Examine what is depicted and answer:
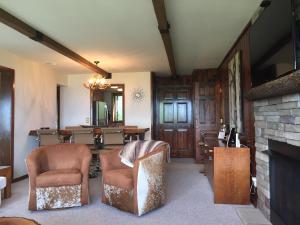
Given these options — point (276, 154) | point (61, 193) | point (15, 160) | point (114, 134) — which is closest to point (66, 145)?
point (61, 193)

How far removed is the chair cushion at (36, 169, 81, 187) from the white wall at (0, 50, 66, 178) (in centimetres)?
216

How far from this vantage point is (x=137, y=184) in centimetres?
309

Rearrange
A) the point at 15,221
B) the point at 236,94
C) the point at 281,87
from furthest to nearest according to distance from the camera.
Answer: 1. the point at 236,94
2. the point at 281,87
3. the point at 15,221

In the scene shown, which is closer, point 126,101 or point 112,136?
point 112,136

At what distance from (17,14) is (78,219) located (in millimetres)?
2572

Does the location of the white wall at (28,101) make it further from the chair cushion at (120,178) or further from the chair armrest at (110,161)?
the chair cushion at (120,178)

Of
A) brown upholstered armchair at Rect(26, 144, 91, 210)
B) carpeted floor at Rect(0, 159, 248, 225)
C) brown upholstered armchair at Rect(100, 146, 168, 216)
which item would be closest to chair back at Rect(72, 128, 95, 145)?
carpeted floor at Rect(0, 159, 248, 225)

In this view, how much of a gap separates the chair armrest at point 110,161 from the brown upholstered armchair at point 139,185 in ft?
0.23

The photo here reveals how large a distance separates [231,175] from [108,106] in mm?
5187

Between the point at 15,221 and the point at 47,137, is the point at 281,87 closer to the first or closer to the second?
the point at 15,221

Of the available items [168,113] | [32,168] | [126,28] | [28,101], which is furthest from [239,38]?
[28,101]

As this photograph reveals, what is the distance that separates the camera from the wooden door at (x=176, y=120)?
799 cm

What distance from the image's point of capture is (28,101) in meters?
5.51

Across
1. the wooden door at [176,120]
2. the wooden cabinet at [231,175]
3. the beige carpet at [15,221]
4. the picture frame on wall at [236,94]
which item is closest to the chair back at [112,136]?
the picture frame on wall at [236,94]
